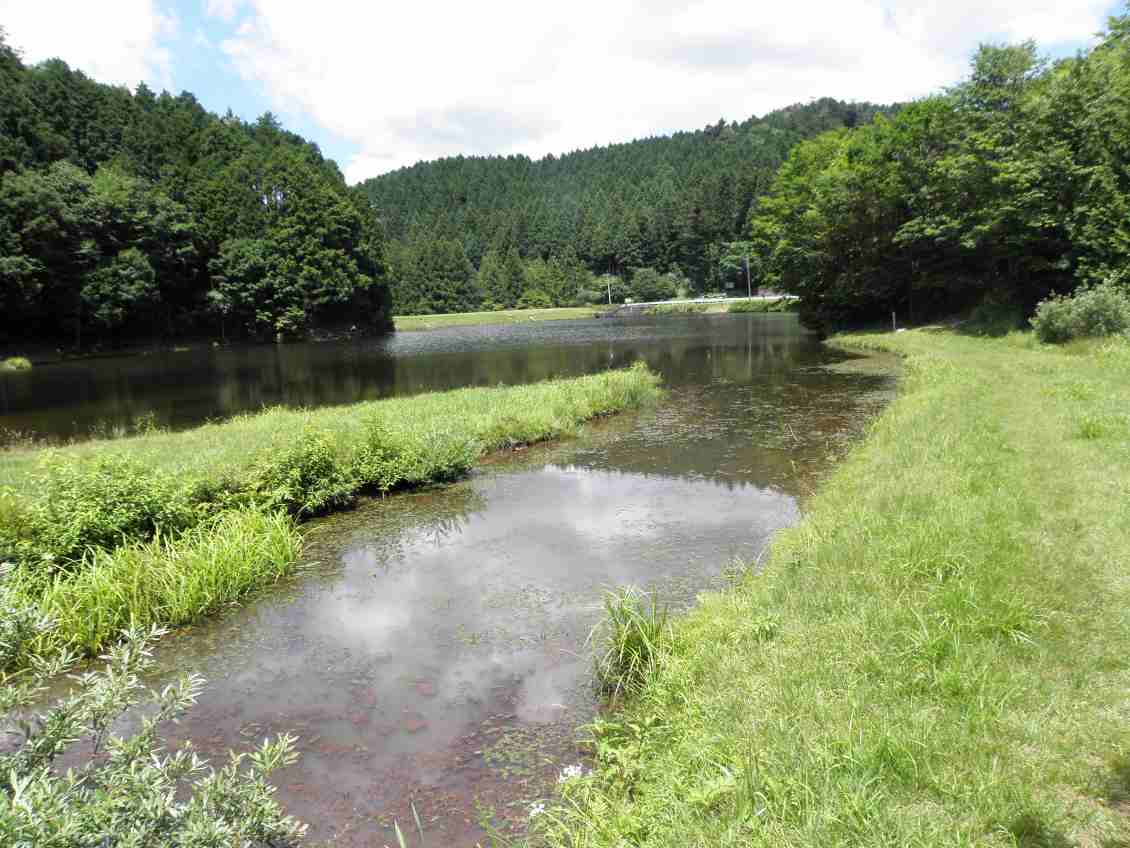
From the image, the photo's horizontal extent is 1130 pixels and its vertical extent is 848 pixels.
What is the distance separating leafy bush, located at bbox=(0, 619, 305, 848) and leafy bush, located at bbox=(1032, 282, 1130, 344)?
28.9 metres

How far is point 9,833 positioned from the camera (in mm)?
3025

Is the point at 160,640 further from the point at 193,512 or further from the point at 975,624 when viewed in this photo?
the point at 975,624

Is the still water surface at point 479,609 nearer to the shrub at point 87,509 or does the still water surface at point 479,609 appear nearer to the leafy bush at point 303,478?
the leafy bush at point 303,478

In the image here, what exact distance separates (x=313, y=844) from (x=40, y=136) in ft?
257

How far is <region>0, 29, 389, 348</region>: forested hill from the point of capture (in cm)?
5594

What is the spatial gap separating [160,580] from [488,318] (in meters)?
98.9

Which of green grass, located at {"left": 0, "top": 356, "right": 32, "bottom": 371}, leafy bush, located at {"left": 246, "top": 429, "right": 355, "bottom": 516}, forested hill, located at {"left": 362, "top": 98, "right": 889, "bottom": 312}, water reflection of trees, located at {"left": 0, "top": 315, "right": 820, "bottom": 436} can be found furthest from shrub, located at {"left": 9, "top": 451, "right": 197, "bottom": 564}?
forested hill, located at {"left": 362, "top": 98, "right": 889, "bottom": 312}

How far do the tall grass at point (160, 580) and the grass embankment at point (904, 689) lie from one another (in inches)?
248

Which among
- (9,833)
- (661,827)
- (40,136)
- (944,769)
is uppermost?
(40,136)

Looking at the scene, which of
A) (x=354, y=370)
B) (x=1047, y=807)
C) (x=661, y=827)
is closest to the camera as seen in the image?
(x=1047, y=807)

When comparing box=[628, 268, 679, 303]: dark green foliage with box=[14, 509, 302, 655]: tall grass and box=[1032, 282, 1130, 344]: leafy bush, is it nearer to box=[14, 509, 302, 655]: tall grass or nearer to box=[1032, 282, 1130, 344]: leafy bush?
box=[1032, 282, 1130, 344]: leafy bush

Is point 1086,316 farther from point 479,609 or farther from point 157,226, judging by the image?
point 157,226

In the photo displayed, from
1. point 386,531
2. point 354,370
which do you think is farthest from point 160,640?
point 354,370

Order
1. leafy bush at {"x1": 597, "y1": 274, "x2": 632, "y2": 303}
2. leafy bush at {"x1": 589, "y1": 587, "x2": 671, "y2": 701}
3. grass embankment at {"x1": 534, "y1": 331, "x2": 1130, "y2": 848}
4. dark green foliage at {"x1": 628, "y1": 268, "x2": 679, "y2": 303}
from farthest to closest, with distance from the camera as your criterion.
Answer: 1. leafy bush at {"x1": 597, "y1": 274, "x2": 632, "y2": 303}
2. dark green foliage at {"x1": 628, "y1": 268, "x2": 679, "y2": 303}
3. leafy bush at {"x1": 589, "y1": 587, "x2": 671, "y2": 701}
4. grass embankment at {"x1": 534, "y1": 331, "x2": 1130, "y2": 848}
